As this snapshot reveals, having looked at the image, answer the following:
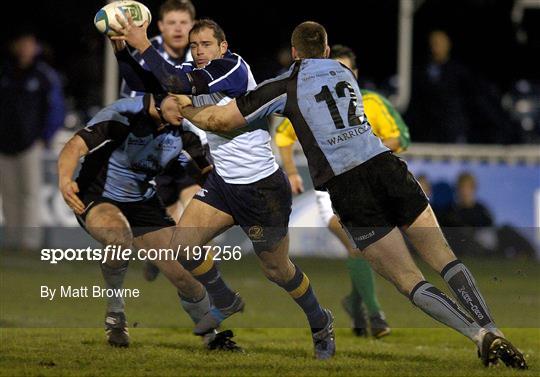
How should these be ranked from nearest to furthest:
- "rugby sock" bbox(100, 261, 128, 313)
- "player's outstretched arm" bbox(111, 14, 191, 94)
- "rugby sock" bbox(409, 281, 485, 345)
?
"rugby sock" bbox(409, 281, 485, 345) < "player's outstretched arm" bbox(111, 14, 191, 94) < "rugby sock" bbox(100, 261, 128, 313)

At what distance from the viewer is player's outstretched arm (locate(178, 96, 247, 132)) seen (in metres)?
→ 8.84


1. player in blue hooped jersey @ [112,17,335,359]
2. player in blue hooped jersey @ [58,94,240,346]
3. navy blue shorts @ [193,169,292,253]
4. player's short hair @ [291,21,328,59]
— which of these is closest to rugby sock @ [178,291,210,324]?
player in blue hooped jersey @ [58,94,240,346]

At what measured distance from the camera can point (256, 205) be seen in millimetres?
9305

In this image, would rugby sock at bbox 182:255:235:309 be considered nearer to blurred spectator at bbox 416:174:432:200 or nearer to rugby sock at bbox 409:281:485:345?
rugby sock at bbox 409:281:485:345

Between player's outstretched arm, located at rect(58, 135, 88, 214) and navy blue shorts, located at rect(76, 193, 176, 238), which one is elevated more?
player's outstretched arm, located at rect(58, 135, 88, 214)

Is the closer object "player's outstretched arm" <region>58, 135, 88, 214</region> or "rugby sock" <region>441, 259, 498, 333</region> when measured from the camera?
"rugby sock" <region>441, 259, 498, 333</region>

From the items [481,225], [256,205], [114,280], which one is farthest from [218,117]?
[481,225]

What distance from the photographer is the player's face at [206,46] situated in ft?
30.2

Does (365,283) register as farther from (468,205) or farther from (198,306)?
(468,205)

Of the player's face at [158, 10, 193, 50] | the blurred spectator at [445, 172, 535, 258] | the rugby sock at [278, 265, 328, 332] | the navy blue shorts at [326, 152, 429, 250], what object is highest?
the player's face at [158, 10, 193, 50]

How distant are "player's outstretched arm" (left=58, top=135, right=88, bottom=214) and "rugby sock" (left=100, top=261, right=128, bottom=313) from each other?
1.74 feet

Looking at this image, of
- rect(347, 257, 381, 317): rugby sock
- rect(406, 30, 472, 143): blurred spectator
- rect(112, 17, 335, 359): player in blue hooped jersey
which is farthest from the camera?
rect(406, 30, 472, 143): blurred spectator

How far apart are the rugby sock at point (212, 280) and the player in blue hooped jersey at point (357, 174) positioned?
113cm

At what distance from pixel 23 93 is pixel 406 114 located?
5.06 metres
